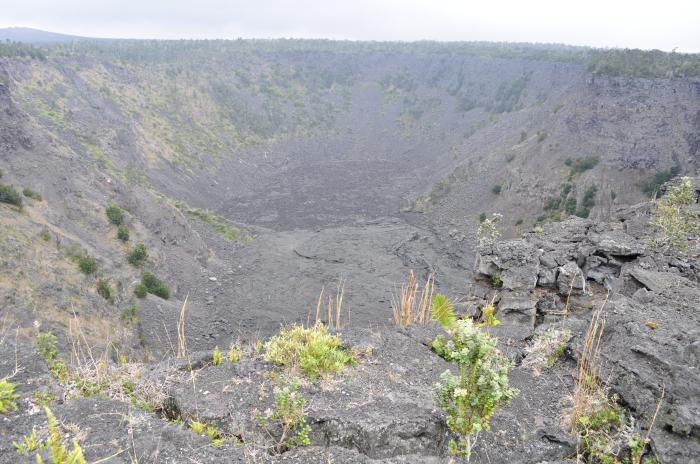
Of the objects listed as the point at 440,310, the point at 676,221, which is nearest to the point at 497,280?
the point at 676,221

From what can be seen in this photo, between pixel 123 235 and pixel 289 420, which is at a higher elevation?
pixel 289 420

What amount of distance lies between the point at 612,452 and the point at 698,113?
37900 mm

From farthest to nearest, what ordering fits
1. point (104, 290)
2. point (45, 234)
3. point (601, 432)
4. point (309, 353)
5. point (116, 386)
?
point (45, 234), point (104, 290), point (309, 353), point (116, 386), point (601, 432)

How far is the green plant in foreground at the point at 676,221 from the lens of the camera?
14789mm

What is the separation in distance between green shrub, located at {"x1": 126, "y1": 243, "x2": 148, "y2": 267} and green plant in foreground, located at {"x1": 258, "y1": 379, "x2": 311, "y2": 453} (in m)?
20.8

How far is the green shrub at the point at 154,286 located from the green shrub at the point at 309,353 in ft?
58.8

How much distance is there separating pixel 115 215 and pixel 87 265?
5851 mm

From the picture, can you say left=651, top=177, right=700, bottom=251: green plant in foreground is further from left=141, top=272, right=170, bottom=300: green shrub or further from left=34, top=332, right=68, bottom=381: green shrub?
left=141, top=272, right=170, bottom=300: green shrub

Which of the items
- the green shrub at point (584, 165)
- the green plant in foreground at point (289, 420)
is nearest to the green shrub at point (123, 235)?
the green plant in foreground at point (289, 420)

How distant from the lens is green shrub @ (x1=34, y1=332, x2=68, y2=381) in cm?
595

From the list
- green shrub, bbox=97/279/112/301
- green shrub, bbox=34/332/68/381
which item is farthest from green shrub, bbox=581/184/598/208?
green shrub, bbox=34/332/68/381

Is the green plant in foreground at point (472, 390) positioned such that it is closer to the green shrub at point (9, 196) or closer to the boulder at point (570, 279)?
the boulder at point (570, 279)

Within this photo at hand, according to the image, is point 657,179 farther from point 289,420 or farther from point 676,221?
point 289,420

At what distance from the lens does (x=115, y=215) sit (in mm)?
25766
